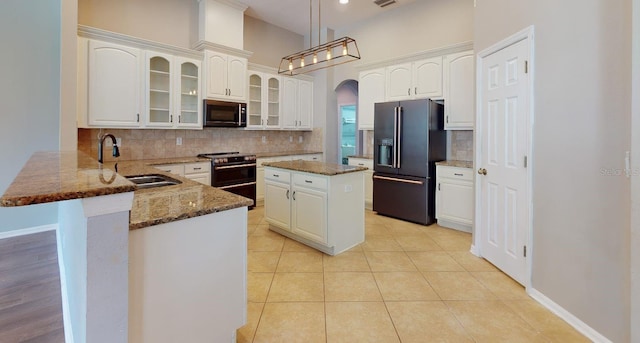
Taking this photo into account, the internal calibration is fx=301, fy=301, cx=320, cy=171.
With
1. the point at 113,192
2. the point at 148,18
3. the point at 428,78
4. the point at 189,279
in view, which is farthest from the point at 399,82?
the point at 113,192

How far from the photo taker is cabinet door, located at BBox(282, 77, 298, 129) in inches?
227

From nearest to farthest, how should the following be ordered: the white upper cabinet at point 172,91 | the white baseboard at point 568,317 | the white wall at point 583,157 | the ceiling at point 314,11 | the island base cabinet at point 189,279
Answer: the island base cabinet at point 189,279
the white wall at point 583,157
the white baseboard at point 568,317
the white upper cabinet at point 172,91
the ceiling at point 314,11

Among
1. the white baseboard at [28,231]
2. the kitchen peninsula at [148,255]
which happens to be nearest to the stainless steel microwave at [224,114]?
the white baseboard at [28,231]

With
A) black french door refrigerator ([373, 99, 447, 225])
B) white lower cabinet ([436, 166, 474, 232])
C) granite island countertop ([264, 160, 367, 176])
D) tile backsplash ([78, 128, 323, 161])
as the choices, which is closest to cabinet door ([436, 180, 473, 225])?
white lower cabinet ([436, 166, 474, 232])

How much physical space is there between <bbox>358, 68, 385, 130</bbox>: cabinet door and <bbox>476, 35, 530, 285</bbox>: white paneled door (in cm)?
195

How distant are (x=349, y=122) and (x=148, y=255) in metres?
7.05

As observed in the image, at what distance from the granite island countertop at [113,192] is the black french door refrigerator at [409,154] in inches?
120

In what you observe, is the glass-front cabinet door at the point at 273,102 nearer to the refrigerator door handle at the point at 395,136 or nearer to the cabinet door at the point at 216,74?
the cabinet door at the point at 216,74

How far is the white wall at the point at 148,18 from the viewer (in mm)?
3805

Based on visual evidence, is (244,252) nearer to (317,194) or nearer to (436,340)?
(436,340)

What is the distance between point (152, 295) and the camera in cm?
135

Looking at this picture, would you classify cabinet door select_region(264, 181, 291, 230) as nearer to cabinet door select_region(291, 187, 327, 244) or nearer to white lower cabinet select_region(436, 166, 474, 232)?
cabinet door select_region(291, 187, 327, 244)

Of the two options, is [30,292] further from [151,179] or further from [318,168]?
[318,168]

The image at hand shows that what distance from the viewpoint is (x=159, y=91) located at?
4.14 m
